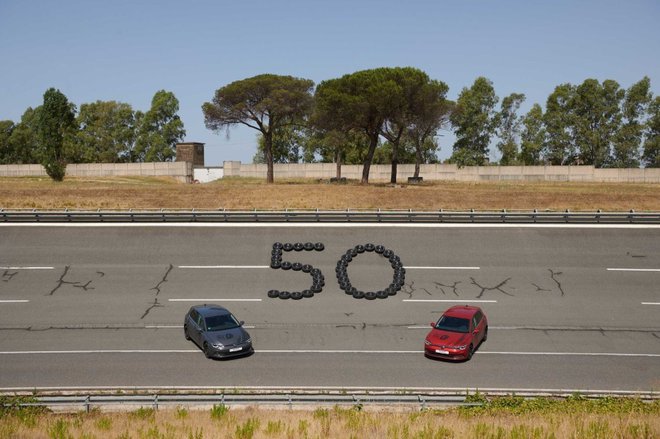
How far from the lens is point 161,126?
101125mm

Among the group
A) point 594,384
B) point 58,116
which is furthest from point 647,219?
point 58,116

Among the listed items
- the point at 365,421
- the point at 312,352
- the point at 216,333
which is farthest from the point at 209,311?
the point at 365,421

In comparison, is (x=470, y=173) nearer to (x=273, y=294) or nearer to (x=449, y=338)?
(x=273, y=294)

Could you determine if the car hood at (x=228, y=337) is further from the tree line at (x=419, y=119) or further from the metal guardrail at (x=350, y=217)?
the tree line at (x=419, y=119)

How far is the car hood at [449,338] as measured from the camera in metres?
18.8

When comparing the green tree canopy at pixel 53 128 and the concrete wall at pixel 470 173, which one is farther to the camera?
the concrete wall at pixel 470 173

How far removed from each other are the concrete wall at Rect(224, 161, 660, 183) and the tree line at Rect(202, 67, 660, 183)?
3659mm

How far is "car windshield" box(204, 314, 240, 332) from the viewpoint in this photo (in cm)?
1980

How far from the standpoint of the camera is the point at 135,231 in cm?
3288

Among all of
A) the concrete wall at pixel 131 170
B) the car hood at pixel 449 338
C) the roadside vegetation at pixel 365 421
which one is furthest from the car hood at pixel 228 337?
the concrete wall at pixel 131 170

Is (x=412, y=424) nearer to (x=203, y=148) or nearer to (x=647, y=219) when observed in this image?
(x=647, y=219)

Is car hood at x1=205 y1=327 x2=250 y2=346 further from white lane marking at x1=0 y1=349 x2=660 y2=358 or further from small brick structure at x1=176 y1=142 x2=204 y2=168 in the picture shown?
small brick structure at x1=176 y1=142 x2=204 y2=168

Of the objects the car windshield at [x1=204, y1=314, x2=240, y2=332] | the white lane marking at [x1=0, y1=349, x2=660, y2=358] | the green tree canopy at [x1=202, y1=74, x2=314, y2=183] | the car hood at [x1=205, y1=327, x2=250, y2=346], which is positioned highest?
the green tree canopy at [x1=202, y1=74, x2=314, y2=183]

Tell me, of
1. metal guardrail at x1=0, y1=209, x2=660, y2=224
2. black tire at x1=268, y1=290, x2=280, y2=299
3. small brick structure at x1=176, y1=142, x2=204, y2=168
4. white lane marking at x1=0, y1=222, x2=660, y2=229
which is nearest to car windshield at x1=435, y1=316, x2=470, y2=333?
black tire at x1=268, y1=290, x2=280, y2=299
